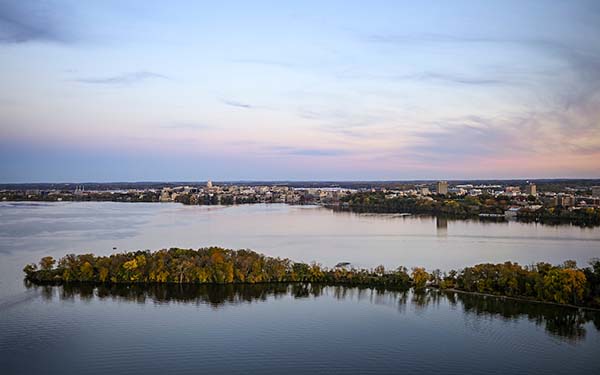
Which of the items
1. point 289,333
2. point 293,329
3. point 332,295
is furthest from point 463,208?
point 289,333

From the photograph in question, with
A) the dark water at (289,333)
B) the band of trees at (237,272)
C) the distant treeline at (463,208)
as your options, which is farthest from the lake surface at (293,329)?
the distant treeline at (463,208)

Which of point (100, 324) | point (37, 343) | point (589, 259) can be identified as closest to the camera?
point (37, 343)

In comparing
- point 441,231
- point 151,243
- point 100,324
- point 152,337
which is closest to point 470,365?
point 152,337

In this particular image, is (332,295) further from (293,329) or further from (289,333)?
(289,333)

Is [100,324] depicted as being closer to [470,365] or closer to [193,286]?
[193,286]

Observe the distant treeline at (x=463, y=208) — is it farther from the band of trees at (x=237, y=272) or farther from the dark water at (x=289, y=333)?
the dark water at (x=289, y=333)

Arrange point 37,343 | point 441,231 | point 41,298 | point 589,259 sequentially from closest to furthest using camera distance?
1. point 37,343
2. point 41,298
3. point 589,259
4. point 441,231

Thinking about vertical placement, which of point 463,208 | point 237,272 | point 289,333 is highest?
point 463,208
